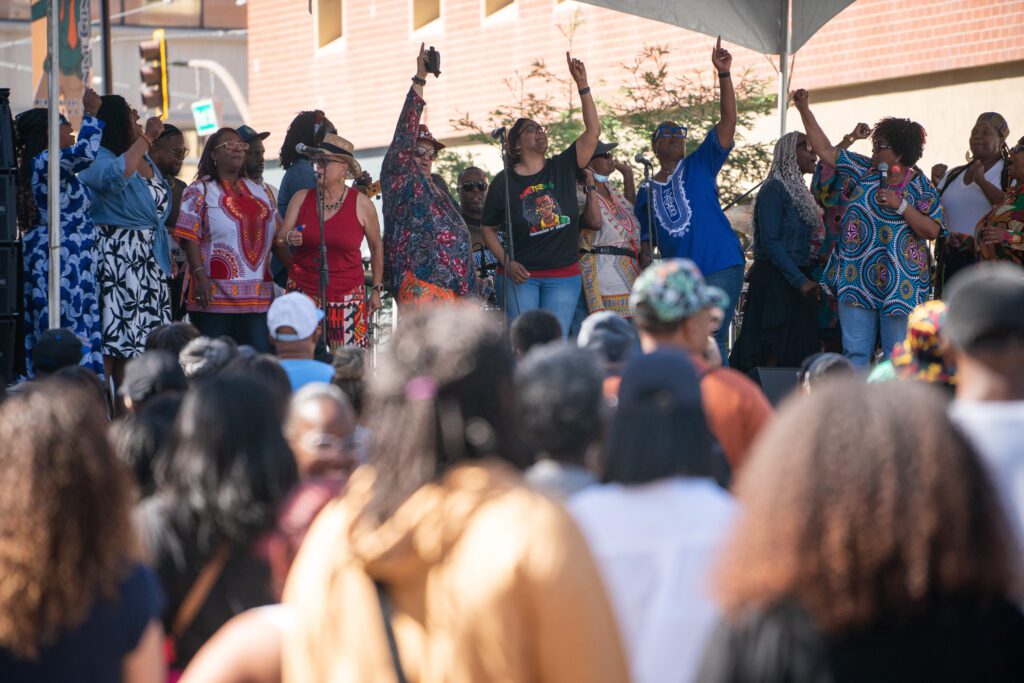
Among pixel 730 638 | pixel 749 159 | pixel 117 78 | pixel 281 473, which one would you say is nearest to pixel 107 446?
pixel 281 473

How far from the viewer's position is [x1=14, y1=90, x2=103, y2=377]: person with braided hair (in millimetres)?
8562

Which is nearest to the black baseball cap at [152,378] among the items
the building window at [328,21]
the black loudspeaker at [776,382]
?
the black loudspeaker at [776,382]

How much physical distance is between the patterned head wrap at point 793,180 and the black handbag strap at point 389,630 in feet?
24.8

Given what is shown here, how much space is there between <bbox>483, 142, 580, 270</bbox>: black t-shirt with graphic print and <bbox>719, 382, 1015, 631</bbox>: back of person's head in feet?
23.2

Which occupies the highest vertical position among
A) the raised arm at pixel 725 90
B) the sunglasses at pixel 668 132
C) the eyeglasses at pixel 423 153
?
the raised arm at pixel 725 90

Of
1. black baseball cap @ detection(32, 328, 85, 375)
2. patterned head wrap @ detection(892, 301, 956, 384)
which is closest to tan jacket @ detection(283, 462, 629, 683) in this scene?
patterned head wrap @ detection(892, 301, 956, 384)

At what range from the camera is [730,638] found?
7.00 ft

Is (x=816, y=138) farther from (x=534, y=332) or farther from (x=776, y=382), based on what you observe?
(x=534, y=332)

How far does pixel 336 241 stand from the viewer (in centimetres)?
888

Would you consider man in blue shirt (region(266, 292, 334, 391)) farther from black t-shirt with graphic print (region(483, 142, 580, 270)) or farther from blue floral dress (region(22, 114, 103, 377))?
black t-shirt with graphic print (region(483, 142, 580, 270))

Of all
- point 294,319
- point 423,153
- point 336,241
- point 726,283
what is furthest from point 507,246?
point 294,319

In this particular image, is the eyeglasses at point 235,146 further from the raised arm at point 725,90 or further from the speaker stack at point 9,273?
the raised arm at point 725,90

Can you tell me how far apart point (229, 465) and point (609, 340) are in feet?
A: 7.88

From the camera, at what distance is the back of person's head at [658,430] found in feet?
8.99
